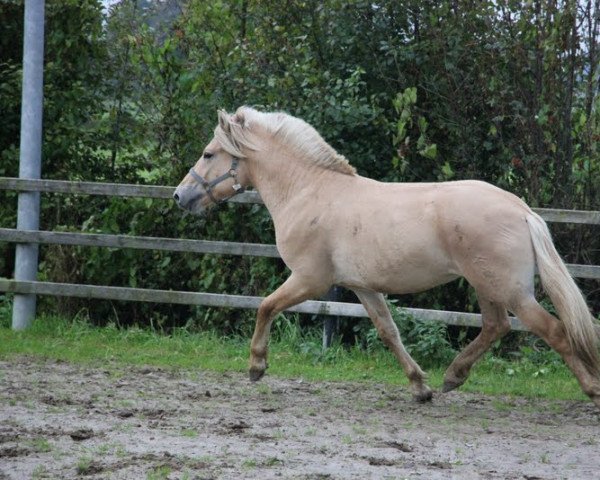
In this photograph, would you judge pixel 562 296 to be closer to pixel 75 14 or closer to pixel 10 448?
pixel 10 448

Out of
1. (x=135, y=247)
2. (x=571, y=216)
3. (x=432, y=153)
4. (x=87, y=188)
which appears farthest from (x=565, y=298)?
(x=87, y=188)

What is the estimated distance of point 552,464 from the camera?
17.2 feet

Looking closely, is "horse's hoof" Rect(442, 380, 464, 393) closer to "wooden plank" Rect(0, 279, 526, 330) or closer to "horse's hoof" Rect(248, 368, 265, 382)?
"wooden plank" Rect(0, 279, 526, 330)

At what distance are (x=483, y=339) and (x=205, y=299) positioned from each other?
288cm

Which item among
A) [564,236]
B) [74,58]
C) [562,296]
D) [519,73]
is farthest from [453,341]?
[74,58]

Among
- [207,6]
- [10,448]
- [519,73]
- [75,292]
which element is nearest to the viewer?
[10,448]

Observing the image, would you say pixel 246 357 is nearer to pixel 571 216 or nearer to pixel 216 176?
pixel 216 176

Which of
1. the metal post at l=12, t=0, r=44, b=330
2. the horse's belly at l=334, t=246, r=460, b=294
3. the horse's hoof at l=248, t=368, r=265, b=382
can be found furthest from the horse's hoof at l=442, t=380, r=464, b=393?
the metal post at l=12, t=0, r=44, b=330

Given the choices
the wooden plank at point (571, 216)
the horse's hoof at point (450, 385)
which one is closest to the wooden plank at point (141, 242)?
the horse's hoof at point (450, 385)

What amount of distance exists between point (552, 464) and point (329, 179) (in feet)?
9.20

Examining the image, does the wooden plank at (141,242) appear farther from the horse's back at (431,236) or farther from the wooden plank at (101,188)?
the horse's back at (431,236)

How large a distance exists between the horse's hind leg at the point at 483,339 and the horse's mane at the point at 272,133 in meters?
1.38

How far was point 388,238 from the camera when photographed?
6.79 m

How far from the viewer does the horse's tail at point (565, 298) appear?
630cm
